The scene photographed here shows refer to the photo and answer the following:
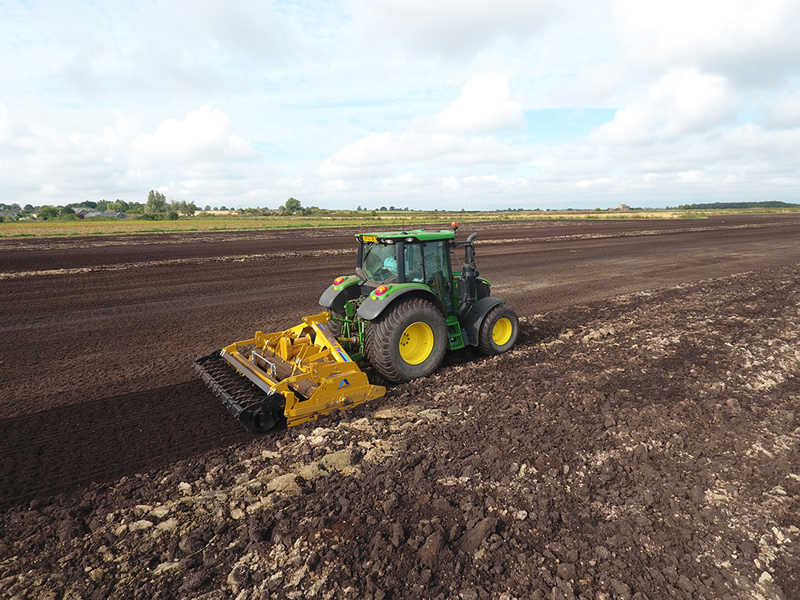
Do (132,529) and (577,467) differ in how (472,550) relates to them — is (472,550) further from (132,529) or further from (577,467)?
(132,529)

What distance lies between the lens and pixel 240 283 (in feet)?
46.4

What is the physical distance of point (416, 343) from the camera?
6.40 meters

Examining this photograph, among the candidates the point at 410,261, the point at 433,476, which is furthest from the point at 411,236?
the point at 433,476

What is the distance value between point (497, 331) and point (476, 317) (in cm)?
53

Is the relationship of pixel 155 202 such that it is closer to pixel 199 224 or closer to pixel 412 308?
pixel 199 224

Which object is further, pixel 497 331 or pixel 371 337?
pixel 497 331

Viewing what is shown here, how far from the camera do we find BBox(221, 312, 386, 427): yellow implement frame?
5.20 meters

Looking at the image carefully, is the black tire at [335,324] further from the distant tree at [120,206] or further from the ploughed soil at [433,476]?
the distant tree at [120,206]

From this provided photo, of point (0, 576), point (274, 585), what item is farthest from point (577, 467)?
point (0, 576)

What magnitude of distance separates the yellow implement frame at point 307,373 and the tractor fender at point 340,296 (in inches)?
20.7

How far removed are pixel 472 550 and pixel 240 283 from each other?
12182 mm

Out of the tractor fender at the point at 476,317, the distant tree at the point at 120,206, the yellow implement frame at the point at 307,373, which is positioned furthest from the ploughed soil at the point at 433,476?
the distant tree at the point at 120,206

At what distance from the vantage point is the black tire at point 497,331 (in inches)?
277

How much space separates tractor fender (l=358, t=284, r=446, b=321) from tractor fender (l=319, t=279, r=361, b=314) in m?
0.90
